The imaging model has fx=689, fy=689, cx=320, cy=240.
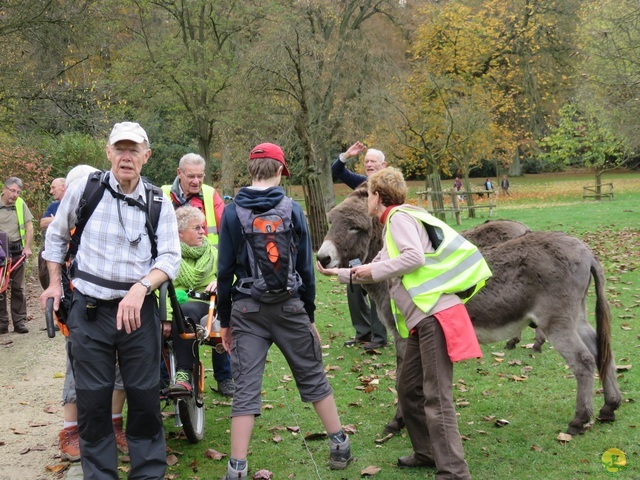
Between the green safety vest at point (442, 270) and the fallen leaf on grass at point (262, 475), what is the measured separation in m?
1.71

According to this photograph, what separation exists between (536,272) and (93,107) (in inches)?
577

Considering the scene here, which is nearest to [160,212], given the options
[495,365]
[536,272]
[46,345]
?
[536,272]

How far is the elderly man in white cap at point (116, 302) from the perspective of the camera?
4.12 m

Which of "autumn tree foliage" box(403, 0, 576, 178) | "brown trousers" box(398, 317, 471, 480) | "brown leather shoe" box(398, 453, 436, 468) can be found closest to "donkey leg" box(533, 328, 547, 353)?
"brown leather shoe" box(398, 453, 436, 468)

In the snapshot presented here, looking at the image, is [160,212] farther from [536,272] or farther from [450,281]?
[536,272]

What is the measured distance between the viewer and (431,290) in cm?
434

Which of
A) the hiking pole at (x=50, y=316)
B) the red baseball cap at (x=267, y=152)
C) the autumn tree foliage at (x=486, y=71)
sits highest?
the autumn tree foliage at (x=486, y=71)

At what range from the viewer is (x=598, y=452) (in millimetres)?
4918

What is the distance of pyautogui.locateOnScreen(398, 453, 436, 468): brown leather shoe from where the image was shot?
4.86 m

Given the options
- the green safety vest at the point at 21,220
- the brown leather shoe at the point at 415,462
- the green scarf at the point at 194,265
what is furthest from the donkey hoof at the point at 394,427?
the green safety vest at the point at 21,220

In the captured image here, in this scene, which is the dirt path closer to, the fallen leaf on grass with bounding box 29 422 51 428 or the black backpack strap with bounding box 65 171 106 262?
the fallen leaf on grass with bounding box 29 422 51 428

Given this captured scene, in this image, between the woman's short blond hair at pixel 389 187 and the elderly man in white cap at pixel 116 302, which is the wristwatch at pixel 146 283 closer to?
the elderly man in white cap at pixel 116 302

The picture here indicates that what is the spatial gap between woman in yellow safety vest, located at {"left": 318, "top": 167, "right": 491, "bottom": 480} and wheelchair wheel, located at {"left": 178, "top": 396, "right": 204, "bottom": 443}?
168 cm

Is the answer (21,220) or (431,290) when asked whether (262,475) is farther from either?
(21,220)
